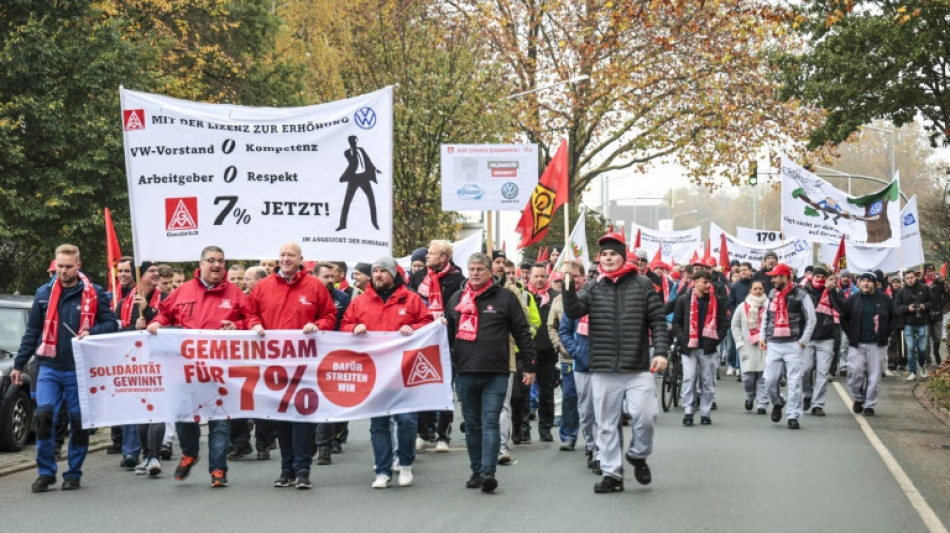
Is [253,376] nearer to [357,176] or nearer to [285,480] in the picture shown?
[285,480]

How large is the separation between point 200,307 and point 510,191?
10.5 m

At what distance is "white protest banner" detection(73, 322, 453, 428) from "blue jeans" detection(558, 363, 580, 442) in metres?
2.42

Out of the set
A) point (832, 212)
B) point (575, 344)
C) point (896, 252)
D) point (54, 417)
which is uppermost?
point (832, 212)

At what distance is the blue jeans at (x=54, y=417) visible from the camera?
10.5 metres

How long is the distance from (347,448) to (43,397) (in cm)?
378

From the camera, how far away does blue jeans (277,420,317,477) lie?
10.5 metres

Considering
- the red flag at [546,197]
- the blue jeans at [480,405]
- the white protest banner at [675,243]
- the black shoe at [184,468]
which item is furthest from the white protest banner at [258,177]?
the white protest banner at [675,243]

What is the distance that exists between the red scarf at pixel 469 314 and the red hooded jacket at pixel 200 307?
1.79m

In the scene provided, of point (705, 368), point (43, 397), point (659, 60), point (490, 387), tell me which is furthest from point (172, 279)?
point (659, 60)

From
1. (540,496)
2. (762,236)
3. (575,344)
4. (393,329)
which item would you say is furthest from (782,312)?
(762,236)

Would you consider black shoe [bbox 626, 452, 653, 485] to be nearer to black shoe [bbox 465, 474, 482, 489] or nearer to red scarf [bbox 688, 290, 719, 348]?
black shoe [bbox 465, 474, 482, 489]

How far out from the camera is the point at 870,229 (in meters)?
24.4

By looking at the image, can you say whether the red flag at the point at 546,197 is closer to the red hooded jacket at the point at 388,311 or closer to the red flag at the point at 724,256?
the red hooded jacket at the point at 388,311

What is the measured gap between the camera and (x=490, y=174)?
68.6ft
